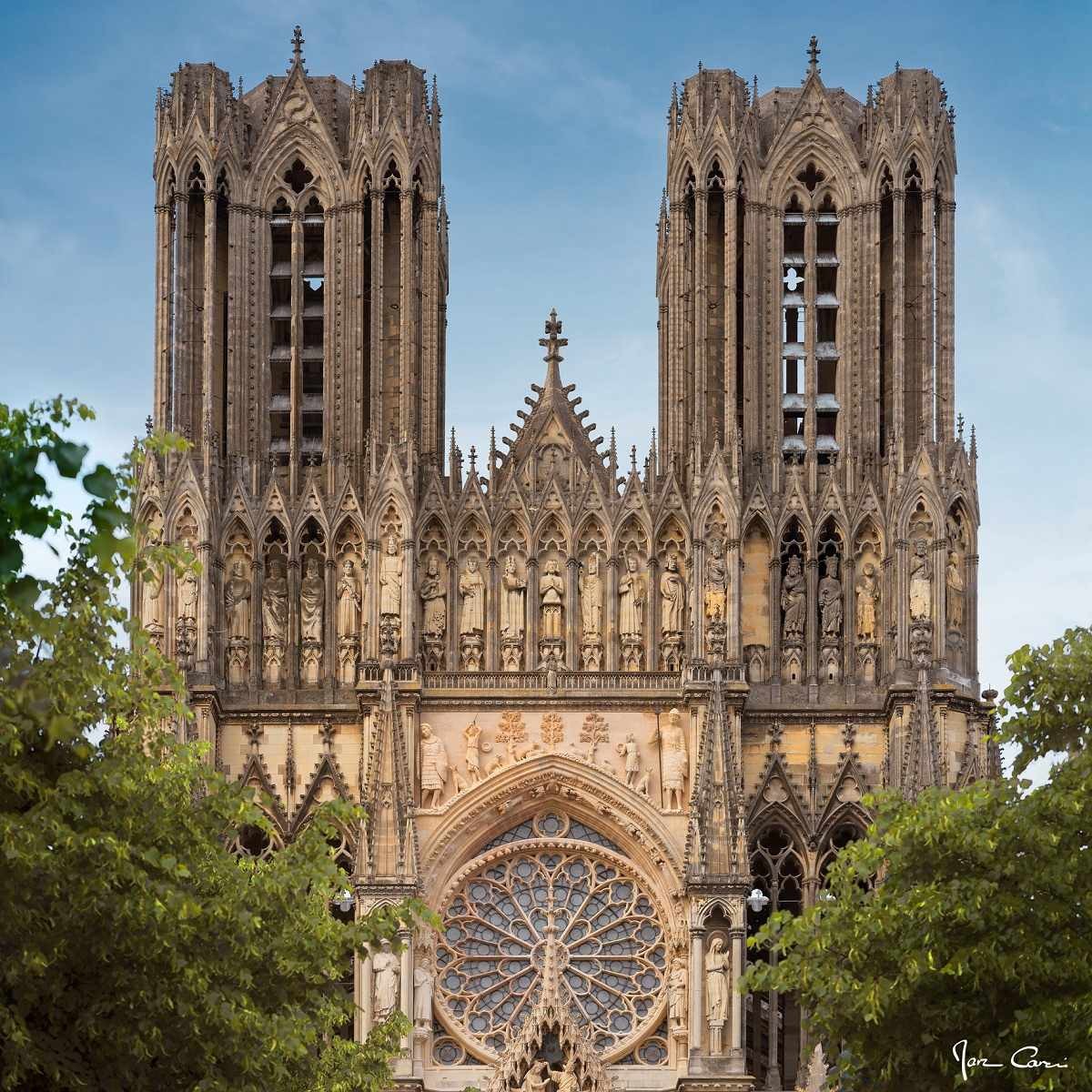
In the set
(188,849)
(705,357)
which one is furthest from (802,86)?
(188,849)

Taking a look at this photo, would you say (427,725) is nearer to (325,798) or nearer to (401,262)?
(325,798)

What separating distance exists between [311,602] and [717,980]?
9495 mm

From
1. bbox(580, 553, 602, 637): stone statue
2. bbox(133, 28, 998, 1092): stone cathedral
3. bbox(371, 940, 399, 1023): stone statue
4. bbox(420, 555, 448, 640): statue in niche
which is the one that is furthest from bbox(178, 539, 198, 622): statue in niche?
bbox(371, 940, 399, 1023): stone statue

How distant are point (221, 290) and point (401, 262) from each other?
317 cm

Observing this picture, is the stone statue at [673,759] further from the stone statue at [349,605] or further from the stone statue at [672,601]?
the stone statue at [349,605]

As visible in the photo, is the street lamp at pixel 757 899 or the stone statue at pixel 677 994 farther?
the stone statue at pixel 677 994

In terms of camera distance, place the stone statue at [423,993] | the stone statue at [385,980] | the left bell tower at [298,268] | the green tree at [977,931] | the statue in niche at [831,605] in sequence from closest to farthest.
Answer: the green tree at [977,931] < the stone statue at [385,980] < the stone statue at [423,993] < the statue in niche at [831,605] < the left bell tower at [298,268]

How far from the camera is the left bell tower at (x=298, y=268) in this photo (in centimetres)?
5819

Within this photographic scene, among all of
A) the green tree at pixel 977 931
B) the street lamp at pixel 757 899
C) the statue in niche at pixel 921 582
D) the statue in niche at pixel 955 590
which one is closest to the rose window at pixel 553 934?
the street lamp at pixel 757 899

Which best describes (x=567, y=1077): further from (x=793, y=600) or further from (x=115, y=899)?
(x=115, y=899)

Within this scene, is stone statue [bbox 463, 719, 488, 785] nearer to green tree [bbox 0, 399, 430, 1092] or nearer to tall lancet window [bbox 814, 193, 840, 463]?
tall lancet window [bbox 814, 193, 840, 463]

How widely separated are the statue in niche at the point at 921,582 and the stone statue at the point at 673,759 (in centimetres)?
432

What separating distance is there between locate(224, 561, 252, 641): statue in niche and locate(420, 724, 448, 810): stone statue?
3660 millimetres

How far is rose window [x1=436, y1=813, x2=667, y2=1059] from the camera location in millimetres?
54938
